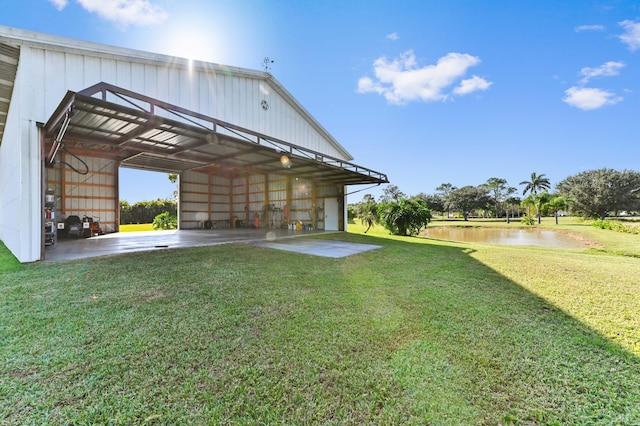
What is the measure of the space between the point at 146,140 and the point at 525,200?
4602cm

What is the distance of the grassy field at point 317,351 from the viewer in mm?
1537

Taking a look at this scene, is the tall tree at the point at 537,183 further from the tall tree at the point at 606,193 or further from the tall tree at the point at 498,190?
the tall tree at the point at 606,193

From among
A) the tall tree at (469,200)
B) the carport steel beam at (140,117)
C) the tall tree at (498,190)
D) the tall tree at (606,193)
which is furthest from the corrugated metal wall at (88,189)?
the tall tree at (498,190)

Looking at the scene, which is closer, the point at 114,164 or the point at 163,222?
the point at 114,164

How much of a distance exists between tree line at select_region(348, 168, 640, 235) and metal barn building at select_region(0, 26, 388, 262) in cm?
285

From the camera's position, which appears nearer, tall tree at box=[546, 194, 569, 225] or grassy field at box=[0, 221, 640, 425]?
grassy field at box=[0, 221, 640, 425]

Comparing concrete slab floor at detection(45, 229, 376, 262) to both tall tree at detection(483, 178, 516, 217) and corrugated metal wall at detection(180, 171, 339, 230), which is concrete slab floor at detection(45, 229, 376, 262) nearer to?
corrugated metal wall at detection(180, 171, 339, 230)

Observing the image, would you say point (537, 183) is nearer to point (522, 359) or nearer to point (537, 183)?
point (537, 183)

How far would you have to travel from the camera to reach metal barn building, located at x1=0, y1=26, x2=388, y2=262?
5500 mm

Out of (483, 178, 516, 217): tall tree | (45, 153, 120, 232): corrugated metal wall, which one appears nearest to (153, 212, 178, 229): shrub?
(45, 153, 120, 232): corrugated metal wall

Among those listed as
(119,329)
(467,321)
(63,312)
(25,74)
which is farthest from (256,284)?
(25,74)

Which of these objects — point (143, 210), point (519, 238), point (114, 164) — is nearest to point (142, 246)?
point (114, 164)

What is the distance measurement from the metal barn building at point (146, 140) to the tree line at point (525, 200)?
2854 millimetres

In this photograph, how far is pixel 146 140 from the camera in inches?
322
